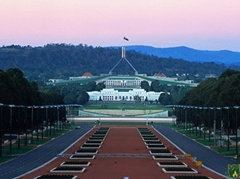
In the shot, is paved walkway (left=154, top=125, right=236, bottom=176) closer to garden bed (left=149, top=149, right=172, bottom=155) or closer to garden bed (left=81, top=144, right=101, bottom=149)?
garden bed (left=149, top=149, right=172, bottom=155)

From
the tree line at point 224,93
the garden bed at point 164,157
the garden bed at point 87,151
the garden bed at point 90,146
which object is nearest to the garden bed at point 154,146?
the garden bed at point 90,146

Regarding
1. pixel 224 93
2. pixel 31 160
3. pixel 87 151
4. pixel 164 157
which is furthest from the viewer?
pixel 224 93

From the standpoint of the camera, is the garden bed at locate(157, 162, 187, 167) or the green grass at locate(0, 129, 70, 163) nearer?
the garden bed at locate(157, 162, 187, 167)

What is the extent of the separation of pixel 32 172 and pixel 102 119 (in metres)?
101

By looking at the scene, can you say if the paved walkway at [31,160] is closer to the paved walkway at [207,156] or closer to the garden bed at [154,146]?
the garden bed at [154,146]

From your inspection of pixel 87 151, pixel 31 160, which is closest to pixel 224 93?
pixel 87 151

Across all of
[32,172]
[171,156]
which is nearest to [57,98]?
[171,156]

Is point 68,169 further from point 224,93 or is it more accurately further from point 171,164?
A: point 224,93

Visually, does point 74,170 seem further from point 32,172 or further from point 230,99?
point 230,99

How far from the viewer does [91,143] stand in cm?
7962

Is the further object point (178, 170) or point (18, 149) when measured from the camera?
point (18, 149)

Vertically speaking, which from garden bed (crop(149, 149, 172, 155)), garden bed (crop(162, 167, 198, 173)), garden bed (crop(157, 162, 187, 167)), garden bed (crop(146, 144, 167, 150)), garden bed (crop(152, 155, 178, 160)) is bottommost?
garden bed (crop(162, 167, 198, 173))

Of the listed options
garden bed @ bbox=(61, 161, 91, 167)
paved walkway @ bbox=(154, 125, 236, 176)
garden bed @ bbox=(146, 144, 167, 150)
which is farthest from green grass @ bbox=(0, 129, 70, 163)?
paved walkway @ bbox=(154, 125, 236, 176)

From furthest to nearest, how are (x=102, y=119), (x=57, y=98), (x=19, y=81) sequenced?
(x=102, y=119)
(x=57, y=98)
(x=19, y=81)
